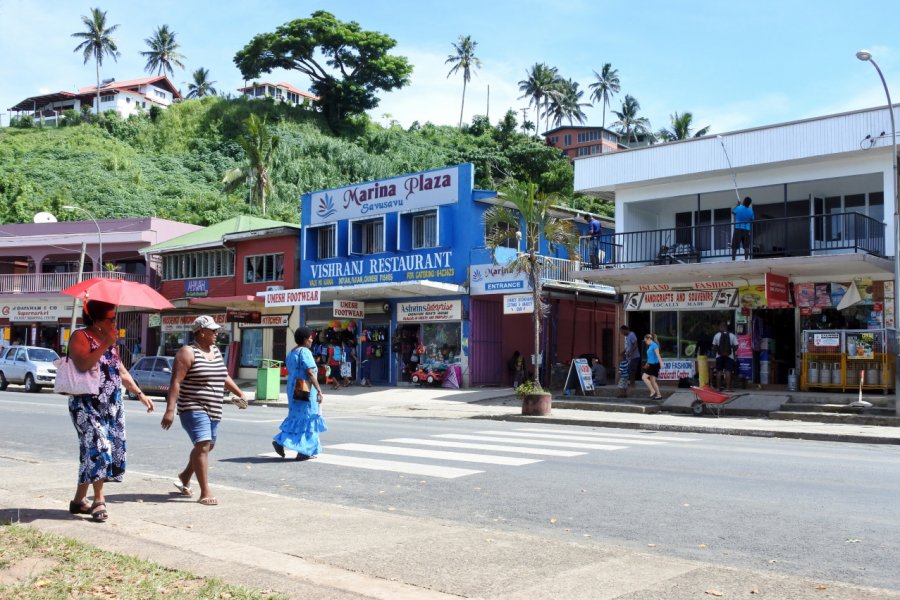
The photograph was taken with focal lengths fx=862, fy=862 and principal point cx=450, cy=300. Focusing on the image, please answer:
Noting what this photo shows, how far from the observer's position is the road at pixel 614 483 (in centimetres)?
673

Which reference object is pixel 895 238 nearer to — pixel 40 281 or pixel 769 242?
pixel 769 242

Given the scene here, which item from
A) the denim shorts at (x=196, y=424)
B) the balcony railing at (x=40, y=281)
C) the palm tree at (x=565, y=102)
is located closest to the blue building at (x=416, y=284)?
the balcony railing at (x=40, y=281)

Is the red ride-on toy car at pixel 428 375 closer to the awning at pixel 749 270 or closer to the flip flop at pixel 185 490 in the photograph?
the awning at pixel 749 270

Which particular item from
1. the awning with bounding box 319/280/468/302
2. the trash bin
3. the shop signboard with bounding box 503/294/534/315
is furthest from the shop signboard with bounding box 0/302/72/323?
the shop signboard with bounding box 503/294/534/315

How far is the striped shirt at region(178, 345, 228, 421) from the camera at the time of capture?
8109 mm

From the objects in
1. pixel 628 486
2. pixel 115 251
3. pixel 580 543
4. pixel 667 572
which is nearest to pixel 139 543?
pixel 580 543

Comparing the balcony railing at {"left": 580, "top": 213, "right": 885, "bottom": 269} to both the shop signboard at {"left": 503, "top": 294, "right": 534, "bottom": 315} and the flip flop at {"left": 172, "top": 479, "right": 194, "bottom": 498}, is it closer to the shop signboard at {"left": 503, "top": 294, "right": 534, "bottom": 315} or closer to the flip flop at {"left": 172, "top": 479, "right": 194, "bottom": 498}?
the shop signboard at {"left": 503, "top": 294, "right": 534, "bottom": 315}

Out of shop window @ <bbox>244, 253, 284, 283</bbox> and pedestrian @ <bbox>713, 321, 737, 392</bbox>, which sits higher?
shop window @ <bbox>244, 253, 284, 283</bbox>

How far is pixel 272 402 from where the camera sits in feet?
84.0

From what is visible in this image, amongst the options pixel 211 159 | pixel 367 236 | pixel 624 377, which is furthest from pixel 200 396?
pixel 211 159

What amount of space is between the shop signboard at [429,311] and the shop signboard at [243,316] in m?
7.65

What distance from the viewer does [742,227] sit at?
21812 mm

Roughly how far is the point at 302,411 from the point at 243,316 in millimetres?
24415

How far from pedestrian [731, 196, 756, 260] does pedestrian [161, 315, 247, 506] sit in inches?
636
